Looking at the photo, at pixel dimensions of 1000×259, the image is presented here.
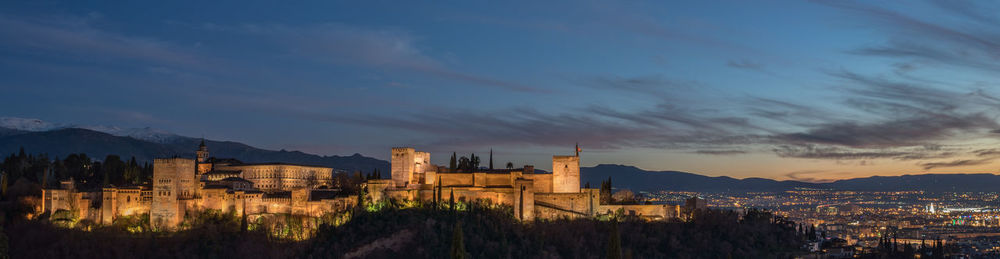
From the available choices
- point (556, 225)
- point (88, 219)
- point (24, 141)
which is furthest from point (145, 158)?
point (556, 225)

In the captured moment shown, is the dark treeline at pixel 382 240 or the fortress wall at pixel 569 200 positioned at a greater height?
the fortress wall at pixel 569 200

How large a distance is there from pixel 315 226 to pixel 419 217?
764 cm

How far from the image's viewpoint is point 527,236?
66.0 m

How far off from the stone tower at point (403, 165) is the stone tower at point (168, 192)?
16060 mm

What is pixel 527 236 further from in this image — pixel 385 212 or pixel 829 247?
pixel 829 247

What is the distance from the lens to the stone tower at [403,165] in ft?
239

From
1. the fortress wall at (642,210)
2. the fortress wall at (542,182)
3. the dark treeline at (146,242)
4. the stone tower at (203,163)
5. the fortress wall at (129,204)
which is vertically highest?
the stone tower at (203,163)

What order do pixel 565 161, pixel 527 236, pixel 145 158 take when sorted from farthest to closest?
pixel 145 158
pixel 565 161
pixel 527 236

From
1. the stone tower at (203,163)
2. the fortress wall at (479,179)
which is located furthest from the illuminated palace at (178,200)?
the stone tower at (203,163)

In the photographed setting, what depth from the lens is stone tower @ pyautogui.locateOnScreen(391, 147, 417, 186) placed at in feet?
239

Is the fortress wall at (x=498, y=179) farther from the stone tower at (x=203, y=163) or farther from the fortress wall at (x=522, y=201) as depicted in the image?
the stone tower at (x=203, y=163)

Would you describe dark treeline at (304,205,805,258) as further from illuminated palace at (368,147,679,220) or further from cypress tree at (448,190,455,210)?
illuminated palace at (368,147,679,220)

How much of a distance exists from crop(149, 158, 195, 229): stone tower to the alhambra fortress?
71mm

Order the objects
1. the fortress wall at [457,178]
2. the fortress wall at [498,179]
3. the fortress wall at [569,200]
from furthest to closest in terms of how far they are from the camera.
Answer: the fortress wall at [457,178]
the fortress wall at [498,179]
the fortress wall at [569,200]
